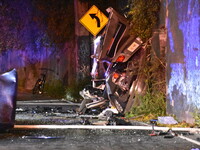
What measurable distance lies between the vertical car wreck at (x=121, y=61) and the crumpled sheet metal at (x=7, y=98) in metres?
4.80

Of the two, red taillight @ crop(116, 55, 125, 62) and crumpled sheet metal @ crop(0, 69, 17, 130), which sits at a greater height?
red taillight @ crop(116, 55, 125, 62)

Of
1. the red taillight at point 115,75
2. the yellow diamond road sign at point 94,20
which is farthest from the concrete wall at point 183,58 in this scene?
the yellow diamond road sign at point 94,20

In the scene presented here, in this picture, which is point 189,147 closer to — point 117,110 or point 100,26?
point 117,110

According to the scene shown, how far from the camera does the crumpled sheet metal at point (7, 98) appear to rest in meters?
8.37

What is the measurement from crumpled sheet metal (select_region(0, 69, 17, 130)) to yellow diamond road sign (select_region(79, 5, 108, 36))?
25.9ft

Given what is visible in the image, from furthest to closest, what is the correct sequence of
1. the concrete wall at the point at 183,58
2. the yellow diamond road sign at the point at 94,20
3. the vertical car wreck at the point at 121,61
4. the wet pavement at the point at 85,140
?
the yellow diamond road sign at the point at 94,20 → the vertical car wreck at the point at 121,61 → the concrete wall at the point at 183,58 → the wet pavement at the point at 85,140

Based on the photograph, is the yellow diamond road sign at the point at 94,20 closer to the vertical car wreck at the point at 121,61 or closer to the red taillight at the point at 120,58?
the vertical car wreck at the point at 121,61

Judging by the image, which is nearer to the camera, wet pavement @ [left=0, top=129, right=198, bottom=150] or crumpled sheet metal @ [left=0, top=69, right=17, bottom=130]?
wet pavement @ [left=0, top=129, right=198, bottom=150]

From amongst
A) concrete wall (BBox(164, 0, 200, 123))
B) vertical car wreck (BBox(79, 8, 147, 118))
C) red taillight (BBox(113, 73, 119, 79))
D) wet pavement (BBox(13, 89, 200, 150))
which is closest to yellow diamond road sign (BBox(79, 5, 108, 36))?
vertical car wreck (BBox(79, 8, 147, 118))

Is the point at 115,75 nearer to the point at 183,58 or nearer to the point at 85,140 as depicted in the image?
the point at 183,58

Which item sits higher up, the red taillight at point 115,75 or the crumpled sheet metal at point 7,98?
the red taillight at point 115,75

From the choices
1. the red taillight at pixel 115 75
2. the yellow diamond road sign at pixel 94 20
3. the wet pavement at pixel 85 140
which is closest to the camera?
the wet pavement at pixel 85 140

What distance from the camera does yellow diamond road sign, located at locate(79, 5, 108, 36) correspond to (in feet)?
53.2

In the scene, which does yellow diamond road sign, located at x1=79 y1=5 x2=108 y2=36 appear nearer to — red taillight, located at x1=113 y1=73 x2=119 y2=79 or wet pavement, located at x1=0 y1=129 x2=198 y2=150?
red taillight, located at x1=113 y1=73 x2=119 y2=79
